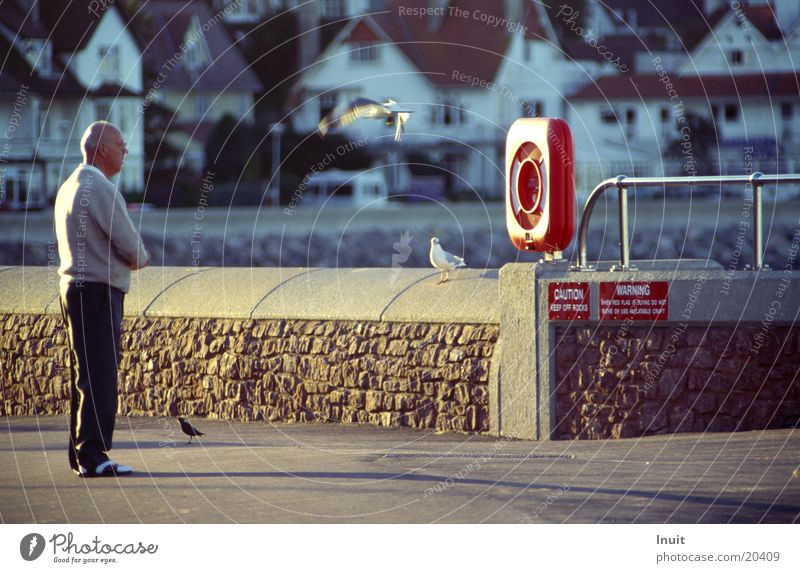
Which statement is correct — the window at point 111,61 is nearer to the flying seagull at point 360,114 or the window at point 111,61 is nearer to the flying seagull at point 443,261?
the flying seagull at point 360,114

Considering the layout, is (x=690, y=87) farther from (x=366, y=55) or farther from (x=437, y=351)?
(x=437, y=351)

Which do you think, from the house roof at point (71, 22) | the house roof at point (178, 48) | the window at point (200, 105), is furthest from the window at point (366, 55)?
the house roof at point (71, 22)

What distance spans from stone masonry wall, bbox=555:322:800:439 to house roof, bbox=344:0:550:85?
36853 millimetres

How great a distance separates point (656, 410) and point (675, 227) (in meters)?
48.4

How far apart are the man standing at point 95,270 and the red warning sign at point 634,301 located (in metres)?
3.00

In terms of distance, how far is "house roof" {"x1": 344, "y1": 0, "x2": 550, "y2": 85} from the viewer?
4897cm

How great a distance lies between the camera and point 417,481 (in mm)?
7488

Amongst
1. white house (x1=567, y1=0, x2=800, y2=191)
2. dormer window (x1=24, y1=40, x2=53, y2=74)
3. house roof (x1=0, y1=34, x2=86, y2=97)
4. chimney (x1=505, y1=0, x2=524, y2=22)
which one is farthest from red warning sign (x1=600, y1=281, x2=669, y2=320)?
white house (x1=567, y1=0, x2=800, y2=191)

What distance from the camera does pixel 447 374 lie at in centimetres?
A: 951

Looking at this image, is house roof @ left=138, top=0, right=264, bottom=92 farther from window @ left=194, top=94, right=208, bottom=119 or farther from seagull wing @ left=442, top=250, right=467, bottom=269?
seagull wing @ left=442, top=250, right=467, bottom=269

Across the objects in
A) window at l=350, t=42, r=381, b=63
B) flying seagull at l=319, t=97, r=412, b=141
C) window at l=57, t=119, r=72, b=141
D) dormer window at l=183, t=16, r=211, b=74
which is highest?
window at l=350, t=42, r=381, b=63

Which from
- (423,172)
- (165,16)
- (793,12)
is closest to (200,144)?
(165,16)

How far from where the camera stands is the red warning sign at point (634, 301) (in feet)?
28.9

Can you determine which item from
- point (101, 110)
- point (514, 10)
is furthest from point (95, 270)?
point (101, 110)
